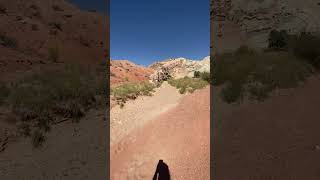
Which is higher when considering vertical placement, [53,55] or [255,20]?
[255,20]

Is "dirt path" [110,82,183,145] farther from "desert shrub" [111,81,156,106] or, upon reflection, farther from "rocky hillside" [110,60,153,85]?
"rocky hillside" [110,60,153,85]

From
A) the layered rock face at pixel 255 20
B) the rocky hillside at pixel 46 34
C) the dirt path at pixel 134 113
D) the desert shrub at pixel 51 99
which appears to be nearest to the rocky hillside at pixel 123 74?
the rocky hillside at pixel 46 34

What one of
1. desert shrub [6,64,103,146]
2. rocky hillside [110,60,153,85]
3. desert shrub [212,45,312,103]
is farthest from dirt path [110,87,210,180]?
rocky hillside [110,60,153,85]

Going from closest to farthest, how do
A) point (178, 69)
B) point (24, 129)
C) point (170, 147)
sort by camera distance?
point (170, 147), point (24, 129), point (178, 69)

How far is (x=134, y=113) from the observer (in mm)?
9242

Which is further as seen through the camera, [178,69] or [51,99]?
[178,69]

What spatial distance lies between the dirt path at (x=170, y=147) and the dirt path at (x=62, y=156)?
43 cm

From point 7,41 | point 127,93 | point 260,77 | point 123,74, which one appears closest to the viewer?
point 260,77

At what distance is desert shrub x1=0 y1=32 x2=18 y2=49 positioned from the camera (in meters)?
20.0

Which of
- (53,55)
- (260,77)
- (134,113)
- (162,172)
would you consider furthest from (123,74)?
(162,172)

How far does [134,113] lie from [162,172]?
4.32 m

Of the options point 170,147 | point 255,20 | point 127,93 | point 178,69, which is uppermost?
point 255,20

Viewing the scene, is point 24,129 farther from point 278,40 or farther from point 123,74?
point 123,74

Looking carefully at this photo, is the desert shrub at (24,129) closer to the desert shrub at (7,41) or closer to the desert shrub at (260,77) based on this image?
the desert shrub at (260,77)
